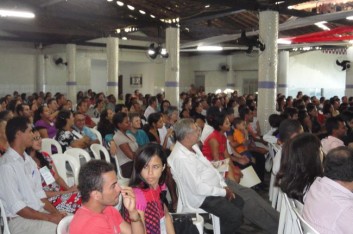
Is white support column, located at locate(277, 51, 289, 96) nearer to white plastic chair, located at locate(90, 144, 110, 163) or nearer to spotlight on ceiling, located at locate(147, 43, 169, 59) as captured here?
spotlight on ceiling, located at locate(147, 43, 169, 59)

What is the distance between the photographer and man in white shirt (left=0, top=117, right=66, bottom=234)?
2664 millimetres

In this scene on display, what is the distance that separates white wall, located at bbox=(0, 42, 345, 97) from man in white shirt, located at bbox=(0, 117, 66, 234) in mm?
12889

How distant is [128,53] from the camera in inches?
655

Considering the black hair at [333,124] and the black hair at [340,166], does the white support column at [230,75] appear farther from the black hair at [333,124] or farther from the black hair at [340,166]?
the black hair at [340,166]

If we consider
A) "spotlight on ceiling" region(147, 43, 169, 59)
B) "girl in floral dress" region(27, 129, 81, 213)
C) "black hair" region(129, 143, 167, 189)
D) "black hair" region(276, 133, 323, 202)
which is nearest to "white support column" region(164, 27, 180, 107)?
"spotlight on ceiling" region(147, 43, 169, 59)

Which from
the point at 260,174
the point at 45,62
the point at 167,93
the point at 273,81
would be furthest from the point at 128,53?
the point at 260,174

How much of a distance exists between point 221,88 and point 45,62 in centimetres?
756

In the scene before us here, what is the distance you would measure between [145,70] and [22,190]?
15.0 meters

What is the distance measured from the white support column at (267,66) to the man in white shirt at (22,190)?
554 centimetres

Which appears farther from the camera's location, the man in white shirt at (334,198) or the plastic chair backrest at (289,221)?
the plastic chair backrest at (289,221)

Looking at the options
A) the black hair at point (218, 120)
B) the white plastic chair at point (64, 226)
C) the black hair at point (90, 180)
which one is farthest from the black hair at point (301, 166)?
the black hair at point (218, 120)

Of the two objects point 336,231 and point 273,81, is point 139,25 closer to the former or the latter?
point 273,81

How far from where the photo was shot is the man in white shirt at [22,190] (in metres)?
2.66

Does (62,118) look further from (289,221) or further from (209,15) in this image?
(209,15)
